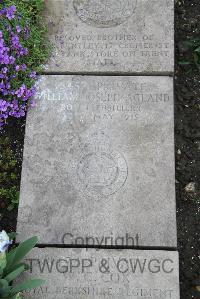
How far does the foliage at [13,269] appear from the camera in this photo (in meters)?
2.51

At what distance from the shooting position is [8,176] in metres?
3.41

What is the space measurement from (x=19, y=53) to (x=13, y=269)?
63.2 inches

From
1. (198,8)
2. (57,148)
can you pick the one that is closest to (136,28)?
(198,8)

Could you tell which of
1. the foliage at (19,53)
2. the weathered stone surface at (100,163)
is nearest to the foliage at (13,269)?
the weathered stone surface at (100,163)

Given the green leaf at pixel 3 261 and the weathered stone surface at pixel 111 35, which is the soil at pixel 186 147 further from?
the green leaf at pixel 3 261

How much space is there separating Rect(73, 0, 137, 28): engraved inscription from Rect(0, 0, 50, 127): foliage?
332 mm

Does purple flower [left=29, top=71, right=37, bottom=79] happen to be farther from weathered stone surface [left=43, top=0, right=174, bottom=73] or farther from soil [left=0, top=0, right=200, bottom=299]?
soil [left=0, top=0, right=200, bottom=299]

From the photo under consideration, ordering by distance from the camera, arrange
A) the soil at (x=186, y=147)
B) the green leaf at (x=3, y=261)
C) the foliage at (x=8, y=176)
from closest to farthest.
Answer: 1. the green leaf at (x=3, y=261)
2. the soil at (x=186, y=147)
3. the foliage at (x=8, y=176)

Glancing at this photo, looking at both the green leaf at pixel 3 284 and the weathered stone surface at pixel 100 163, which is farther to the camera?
the weathered stone surface at pixel 100 163

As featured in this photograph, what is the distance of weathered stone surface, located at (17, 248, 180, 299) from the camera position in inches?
110

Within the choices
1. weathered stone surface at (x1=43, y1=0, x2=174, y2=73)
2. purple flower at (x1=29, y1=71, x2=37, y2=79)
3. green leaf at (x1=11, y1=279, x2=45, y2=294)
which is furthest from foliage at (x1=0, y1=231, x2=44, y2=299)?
weathered stone surface at (x1=43, y1=0, x2=174, y2=73)

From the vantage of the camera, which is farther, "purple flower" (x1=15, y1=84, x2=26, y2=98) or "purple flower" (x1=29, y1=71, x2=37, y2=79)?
"purple flower" (x1=29, y1=71, x2=37, y2=79)

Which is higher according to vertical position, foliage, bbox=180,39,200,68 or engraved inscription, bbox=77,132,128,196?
A: foliage, bbox=180,39,200,68

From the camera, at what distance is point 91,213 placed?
119 inches
